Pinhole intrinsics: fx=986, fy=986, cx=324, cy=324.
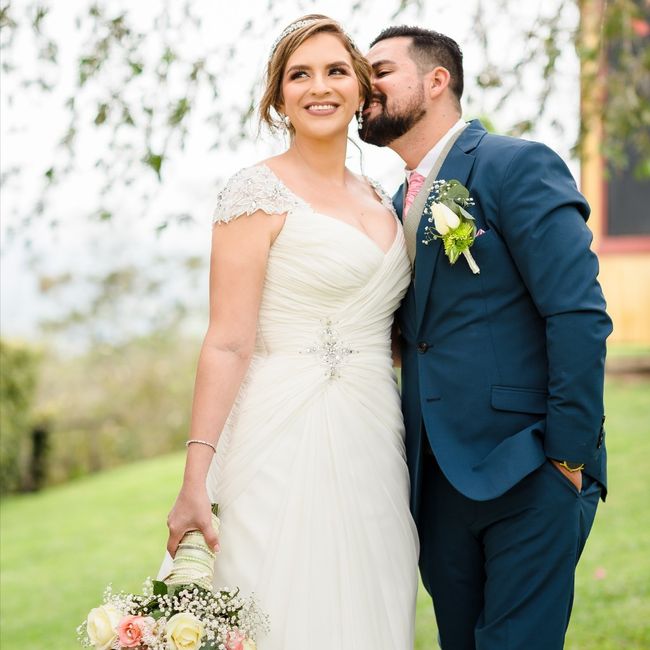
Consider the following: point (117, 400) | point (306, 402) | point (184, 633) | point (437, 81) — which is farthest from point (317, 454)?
point (117, 400)

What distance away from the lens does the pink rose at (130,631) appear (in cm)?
229

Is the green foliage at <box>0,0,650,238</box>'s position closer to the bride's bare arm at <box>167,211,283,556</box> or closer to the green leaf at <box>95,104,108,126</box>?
the green leaf at <box>95,104,108,126</box>

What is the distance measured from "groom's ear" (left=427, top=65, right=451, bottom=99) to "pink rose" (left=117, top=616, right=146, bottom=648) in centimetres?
177

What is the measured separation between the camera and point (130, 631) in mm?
2293

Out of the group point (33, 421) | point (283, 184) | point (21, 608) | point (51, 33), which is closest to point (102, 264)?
point (33, 421)

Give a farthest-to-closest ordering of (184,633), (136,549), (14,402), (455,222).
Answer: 1. (14,402)
2. (136,549)
3. (455,222)
4. (184,633)

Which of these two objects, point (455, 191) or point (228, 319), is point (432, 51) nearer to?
point (455, 191)

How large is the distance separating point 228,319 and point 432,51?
1.10 meters

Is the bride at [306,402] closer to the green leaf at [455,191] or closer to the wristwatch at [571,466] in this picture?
the green leaf at [455,191]

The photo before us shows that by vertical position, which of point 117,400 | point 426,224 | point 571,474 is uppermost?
point 426,224

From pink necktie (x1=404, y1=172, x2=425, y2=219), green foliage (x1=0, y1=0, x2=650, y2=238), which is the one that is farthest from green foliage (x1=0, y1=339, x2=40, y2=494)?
pink necktie (x1=404, y1=172, x2=425, y2=219)

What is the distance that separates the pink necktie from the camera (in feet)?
9.93

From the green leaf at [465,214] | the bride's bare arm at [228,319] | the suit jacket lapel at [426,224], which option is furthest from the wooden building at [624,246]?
the bride's bare arm at [228,319]

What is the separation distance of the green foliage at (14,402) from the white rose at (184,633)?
866 centimetres
